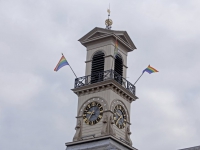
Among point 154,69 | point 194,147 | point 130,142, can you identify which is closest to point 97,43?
point 154,69

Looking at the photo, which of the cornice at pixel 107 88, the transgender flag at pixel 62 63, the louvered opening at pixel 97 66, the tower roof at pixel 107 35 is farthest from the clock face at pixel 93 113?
the tower roof at pixel 107 35

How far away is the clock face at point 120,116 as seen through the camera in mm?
77925

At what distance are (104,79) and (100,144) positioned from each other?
796 cm

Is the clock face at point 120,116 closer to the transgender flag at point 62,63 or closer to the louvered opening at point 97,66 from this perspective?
the louvered opening at point 97,66

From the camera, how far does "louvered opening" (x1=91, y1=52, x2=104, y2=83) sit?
80.2 meters

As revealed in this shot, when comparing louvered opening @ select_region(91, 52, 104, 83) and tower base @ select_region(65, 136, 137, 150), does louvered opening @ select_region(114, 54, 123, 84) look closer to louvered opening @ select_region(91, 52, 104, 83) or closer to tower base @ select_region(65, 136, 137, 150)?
louvered opening @ select_region(91, 52, 104, 83)

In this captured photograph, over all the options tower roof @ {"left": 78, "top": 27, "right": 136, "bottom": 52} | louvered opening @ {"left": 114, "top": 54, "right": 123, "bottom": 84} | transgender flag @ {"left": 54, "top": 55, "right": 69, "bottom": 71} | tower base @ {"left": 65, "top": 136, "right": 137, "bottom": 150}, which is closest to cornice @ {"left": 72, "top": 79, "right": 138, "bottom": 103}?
louvered opening @ {"left": 114, "top": 54, "right": 123, "bottom": 84}

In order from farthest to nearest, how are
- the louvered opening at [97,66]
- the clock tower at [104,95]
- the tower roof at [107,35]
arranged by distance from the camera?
the tower roof at [107,35] < the louvered opening at [97,66] < the clock tower at [104,95]

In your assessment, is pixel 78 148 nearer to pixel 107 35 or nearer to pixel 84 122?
pixel 84 122

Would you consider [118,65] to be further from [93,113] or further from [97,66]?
[93,113]

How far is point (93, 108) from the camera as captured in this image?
7856 centimetres

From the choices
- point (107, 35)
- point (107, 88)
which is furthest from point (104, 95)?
point (107, 35)

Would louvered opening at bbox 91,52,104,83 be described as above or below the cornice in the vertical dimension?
above

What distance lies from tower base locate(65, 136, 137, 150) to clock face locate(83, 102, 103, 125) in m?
2.48
